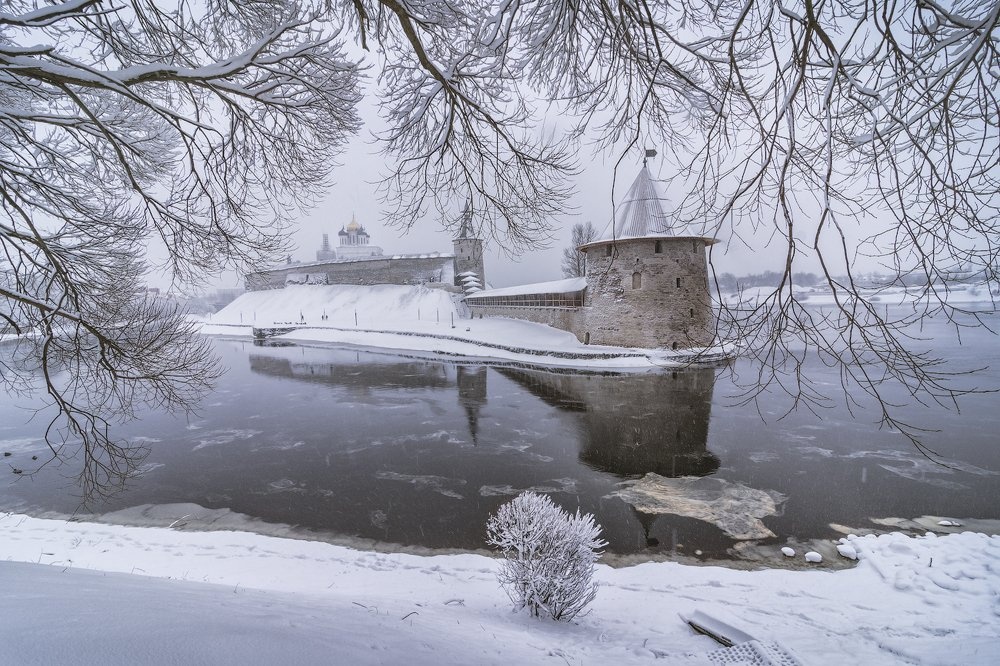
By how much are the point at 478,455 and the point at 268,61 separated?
753 centimetres

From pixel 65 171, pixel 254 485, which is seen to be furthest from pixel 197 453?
pixel 65 171

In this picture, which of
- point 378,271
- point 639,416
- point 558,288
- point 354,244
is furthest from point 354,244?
point 639,416

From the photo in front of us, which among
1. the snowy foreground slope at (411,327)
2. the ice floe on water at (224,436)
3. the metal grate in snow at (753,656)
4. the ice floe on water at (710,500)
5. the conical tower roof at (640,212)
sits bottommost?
the ice floe on water at (710,500)

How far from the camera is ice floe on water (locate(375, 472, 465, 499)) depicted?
7160 mm

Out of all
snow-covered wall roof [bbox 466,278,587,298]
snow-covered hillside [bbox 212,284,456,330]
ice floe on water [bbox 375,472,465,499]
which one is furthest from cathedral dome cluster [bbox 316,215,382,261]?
ice floe on water [bbox 375,472,465,499]

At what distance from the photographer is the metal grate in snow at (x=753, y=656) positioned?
2.70m

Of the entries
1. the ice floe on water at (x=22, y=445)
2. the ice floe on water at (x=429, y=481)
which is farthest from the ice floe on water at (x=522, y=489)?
the ice floe on water at (x=22, y=445)

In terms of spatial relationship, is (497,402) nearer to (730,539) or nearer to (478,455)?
(478,455)

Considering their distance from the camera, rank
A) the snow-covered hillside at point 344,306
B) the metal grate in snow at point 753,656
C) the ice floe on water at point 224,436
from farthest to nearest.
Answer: the snow-covered hillside at point 344,306
the ice floe on water at point 224,436
the metal grate in snow at point 753,656

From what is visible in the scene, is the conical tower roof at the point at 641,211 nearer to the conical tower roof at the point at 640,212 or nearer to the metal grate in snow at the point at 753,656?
the conical tower roof at the point at 640,212

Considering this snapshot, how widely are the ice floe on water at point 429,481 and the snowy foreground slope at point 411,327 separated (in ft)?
17.1

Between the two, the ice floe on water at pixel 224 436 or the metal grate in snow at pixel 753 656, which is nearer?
the metal grate in snow at pixel 753 656

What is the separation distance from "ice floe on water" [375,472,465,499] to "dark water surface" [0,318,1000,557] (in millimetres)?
38

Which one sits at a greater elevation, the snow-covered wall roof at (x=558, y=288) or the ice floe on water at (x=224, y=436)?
the snow-covered wall roof at (x=558, y=288)
